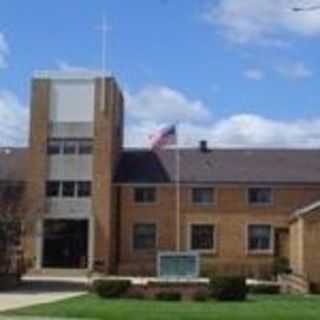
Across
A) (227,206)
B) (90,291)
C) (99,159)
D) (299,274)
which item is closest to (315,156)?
(227,206)

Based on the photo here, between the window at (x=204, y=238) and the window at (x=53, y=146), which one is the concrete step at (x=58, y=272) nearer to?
the window at (x=204, y=238)

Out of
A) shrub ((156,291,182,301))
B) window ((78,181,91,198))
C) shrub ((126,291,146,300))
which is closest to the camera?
shrub ((156,291,182,301))

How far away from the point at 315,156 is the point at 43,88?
69.3ft

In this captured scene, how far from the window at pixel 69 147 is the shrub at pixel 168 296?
33.6m

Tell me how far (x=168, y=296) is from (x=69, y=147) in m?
34.5

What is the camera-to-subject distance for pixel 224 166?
251ft

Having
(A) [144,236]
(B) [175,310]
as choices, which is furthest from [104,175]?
(B) [175,310]

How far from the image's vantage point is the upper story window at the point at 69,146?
73938 millimetres

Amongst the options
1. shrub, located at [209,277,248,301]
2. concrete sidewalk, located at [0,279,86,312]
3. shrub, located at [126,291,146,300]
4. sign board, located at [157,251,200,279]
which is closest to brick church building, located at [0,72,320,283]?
concrete sidewalk, located at [0,279,86,312]

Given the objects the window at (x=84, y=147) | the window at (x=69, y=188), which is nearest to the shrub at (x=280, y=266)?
the window at (x=69, y=188)

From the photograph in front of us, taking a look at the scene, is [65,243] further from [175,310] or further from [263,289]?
[175,310]

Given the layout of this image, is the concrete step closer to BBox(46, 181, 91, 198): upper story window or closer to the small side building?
BBox(46, 181, 91, 198): upper story window

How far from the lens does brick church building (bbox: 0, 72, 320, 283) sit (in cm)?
7306

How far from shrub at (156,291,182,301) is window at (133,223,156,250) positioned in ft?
108
